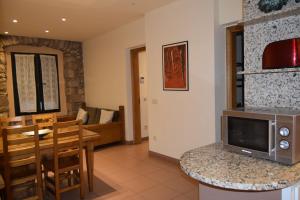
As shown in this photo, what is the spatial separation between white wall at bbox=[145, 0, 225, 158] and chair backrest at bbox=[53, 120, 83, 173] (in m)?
1.67

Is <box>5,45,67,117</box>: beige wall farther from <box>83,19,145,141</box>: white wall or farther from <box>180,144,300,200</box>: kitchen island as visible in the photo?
<box>180,144,300,200</box>: kitchen island

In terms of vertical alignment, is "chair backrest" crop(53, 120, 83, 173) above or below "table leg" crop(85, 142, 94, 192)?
above

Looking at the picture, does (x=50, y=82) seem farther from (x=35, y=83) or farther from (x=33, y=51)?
(x=33, y=51)

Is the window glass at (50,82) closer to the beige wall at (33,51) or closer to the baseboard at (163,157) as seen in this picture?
the beige wall at (33,51)

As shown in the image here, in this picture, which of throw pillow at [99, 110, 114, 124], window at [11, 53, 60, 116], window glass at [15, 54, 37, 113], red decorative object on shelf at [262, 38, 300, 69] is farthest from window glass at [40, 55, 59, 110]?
red decorative object on shelf at [262, 38, 300, 69]

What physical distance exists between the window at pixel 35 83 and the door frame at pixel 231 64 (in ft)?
15.7

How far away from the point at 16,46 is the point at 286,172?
627cm

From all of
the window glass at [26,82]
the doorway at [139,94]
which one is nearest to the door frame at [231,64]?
the doorway at [139,94]

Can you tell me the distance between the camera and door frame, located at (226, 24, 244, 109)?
3.32m

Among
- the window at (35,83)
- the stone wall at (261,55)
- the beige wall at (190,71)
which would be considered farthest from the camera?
the window at (35,83)

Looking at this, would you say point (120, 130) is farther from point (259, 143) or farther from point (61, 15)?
point (259, 143)

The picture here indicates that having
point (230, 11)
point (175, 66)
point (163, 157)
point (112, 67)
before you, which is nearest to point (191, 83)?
point (175, 66)

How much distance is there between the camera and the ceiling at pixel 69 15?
3.57 m

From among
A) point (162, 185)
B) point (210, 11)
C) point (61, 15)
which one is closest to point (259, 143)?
point (162, 185)
